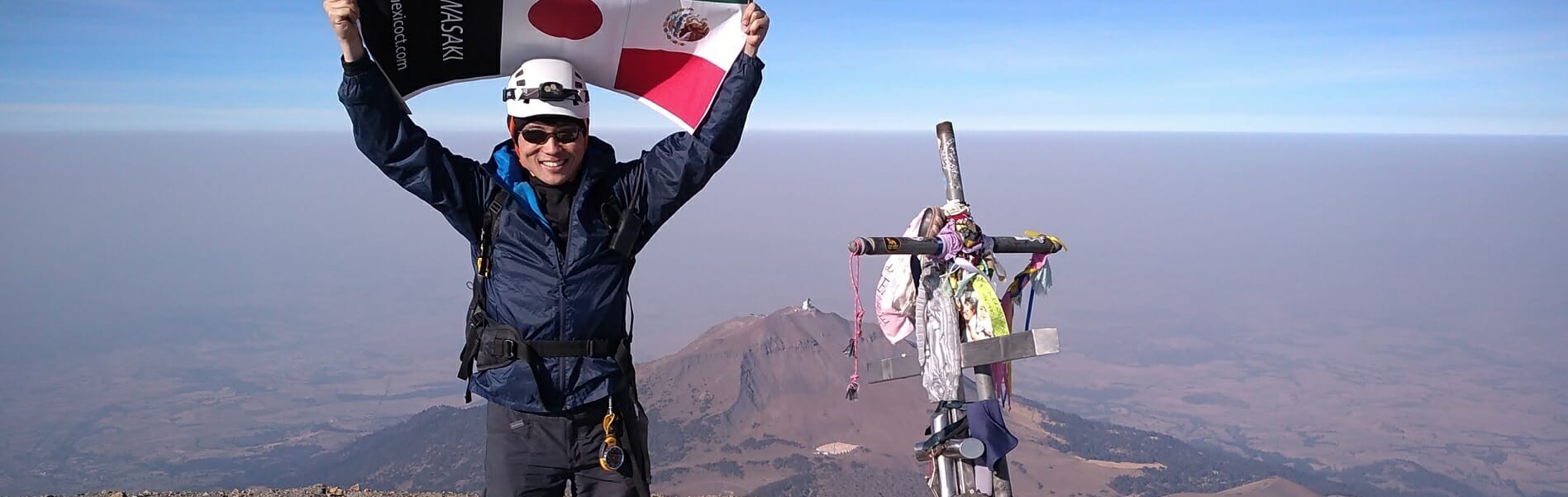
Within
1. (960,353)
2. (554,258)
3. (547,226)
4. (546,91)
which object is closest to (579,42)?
(546,91)

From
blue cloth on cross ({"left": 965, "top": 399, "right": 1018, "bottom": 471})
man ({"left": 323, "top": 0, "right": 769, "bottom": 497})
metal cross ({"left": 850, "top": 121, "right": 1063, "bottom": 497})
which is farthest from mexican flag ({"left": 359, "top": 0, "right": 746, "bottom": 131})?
blue cloth on cross ({"left": 965, "top": 399, "right": 1018, "bottom": 471})

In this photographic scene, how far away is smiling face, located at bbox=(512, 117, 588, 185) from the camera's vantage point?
5.23m

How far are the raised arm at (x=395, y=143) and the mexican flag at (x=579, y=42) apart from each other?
17.4 inches

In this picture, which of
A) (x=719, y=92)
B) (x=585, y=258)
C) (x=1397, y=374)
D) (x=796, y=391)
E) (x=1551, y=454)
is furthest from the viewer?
(x=1397, y=374)

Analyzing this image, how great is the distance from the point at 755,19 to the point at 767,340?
56247mm

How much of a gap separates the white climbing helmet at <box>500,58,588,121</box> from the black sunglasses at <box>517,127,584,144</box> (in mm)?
87

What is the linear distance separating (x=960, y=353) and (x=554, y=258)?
314cm

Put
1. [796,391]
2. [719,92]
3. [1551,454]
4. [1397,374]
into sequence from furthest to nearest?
[1397,374], [1551,454], [796,391], [719,92]

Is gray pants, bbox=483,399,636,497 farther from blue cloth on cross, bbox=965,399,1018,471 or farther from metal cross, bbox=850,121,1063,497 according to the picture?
blue cloth on cross, bbox=965,399,1018,471

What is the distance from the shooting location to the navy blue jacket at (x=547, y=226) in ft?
16.6

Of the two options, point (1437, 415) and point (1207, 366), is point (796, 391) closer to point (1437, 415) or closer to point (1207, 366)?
point (1437, 415)

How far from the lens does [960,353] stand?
699 centimetres

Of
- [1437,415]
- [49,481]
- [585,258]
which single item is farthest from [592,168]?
[1437,415]

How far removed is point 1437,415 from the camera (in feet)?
429
